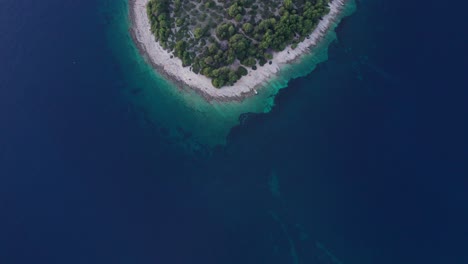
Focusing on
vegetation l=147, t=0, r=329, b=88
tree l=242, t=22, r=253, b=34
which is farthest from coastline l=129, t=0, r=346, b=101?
tree l=242, t=22, r=253, b=34

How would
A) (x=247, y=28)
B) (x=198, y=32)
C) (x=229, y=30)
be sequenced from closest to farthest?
Answer: (x=247, y=28)
(x=229, y=30)
(x=198, y=32)

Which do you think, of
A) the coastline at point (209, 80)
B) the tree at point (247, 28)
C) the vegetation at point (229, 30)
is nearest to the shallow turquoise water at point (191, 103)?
the coastline at point (209, 80)

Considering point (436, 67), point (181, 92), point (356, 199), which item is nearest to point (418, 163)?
point (356, 199)

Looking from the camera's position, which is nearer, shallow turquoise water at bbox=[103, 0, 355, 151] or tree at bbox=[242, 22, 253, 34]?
shallow turquoise water at bbox=[103, 0, 355, 151]

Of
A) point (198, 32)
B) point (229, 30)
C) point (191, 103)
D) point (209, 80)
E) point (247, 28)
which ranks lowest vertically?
point (191, 103)

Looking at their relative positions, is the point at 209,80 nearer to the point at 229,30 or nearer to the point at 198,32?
the point at 198,32

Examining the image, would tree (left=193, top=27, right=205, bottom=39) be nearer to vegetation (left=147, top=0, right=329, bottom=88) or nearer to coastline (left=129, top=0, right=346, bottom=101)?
vegetation (left=147, top=0, right=329, bottom=88)

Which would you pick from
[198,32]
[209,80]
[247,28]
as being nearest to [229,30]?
[247,28]

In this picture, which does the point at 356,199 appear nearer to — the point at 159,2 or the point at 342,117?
the point at 342,117
